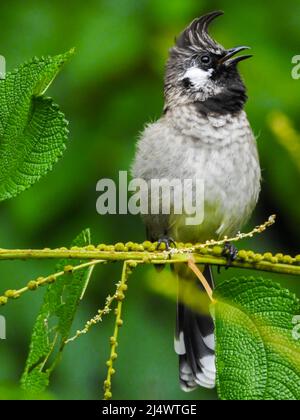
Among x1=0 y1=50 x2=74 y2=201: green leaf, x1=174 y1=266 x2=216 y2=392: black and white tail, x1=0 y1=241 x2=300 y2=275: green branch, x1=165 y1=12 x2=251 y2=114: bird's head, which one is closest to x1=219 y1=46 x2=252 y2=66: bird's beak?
x1=165 y1=12 x2=251 y2=114: bird's head

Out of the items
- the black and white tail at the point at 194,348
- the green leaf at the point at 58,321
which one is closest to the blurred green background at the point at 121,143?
the black and white tail at the point at 194,348

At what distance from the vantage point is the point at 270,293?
173 centimetres

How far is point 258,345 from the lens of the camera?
1.73m

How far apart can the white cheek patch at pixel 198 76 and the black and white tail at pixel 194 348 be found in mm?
776

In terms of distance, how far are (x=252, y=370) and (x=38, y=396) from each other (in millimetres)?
407

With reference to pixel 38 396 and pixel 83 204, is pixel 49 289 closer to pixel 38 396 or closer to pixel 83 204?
pixel 38 396

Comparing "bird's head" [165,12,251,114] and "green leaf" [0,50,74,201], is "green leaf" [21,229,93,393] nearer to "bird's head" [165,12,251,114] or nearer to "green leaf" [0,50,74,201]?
"green leaf" [0,50,74,201]

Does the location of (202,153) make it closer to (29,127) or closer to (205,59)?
(205,59)

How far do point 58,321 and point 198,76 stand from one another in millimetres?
1978

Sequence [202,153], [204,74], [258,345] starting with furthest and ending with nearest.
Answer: [204,74] < [202,153] < [258,345]

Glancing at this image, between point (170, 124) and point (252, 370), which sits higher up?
point (170, 124)

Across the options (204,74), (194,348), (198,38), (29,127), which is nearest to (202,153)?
(204,74)

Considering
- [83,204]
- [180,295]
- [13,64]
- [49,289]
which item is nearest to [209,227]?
[180,295]

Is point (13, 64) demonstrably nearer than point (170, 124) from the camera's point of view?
No
